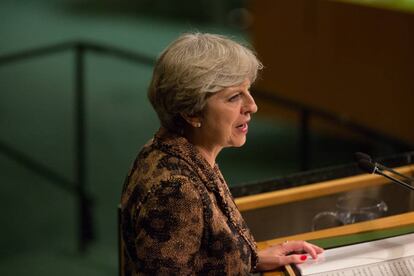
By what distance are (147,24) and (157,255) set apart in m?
6.78

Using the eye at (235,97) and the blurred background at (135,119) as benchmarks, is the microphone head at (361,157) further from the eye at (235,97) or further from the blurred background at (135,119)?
the blurred background at (135,119)

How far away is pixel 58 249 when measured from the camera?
4621 millimetres

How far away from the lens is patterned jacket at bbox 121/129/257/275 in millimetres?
1866

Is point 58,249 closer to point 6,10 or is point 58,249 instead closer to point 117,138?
point 117,138

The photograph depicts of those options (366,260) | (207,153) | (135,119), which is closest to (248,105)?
(207,153)

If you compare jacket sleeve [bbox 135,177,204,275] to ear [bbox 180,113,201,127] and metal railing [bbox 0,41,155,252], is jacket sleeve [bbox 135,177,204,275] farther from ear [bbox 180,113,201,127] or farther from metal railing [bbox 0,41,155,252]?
metal railing [bbox 0,41,155,252]

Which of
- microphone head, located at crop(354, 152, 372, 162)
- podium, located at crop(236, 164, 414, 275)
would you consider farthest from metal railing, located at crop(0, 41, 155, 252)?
microphone head, located at crop(354, 152, 372, 162)

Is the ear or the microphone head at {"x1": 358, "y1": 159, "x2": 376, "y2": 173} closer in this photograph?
the ear

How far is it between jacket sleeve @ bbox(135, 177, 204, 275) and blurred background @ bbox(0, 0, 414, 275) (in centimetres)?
246

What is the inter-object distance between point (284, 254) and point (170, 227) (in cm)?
40

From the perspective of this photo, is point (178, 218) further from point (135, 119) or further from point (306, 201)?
point (135, 119)

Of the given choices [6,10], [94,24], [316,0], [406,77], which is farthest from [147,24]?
[406,77]

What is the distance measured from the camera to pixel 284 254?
7.04ft

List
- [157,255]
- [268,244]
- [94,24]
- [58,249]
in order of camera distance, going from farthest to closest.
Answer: [94,24], [58,249], [268,244], [157,255]
